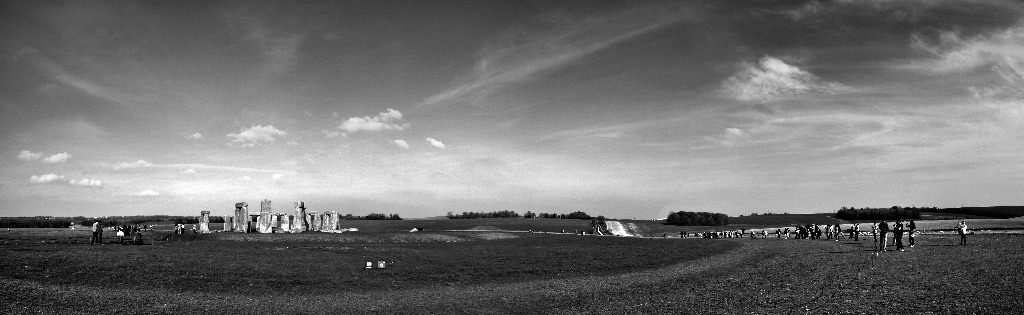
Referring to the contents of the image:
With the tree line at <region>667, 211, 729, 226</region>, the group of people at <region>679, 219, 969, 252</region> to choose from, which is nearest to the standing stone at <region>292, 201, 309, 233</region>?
the group of people at <region>679, 219, 969, 252</region>

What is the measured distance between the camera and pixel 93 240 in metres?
42.2

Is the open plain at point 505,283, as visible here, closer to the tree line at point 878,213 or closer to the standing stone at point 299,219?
the standing stone at point 299,219

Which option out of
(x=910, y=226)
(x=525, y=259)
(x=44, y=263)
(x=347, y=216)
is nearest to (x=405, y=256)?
(x=525, y=259)

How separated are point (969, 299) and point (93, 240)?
49.8 m

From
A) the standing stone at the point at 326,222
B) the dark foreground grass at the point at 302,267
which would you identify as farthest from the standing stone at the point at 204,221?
the dark foreground grass at the point at 302,267

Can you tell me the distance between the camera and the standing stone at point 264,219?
6088 centimetres

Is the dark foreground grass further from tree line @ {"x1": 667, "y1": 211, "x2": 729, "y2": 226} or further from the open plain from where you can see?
tree line @ {"x1": 667, "y1": 211, "x2": 729, "y2": 226}

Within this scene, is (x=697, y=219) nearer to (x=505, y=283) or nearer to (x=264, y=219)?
(x=264, y=219)

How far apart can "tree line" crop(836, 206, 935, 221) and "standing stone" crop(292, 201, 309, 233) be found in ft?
339

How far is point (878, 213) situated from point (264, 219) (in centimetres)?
11393

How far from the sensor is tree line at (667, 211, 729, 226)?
352 ft

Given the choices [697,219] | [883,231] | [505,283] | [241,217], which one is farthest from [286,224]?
[697,219]

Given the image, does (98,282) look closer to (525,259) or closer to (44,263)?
(44,263)

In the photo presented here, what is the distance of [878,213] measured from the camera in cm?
11750
